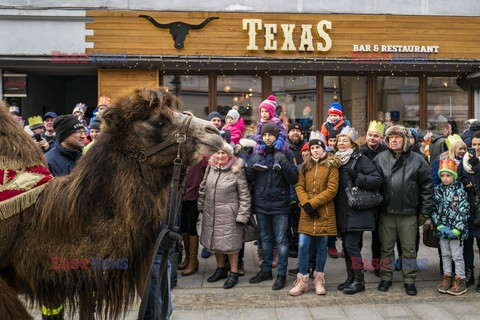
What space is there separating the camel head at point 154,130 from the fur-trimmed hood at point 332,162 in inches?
146

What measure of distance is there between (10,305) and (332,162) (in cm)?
459

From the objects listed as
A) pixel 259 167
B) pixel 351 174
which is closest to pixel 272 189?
pixel 259 167

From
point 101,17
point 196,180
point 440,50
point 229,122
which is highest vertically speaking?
point 101,17

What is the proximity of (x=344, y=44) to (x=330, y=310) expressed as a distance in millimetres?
8808

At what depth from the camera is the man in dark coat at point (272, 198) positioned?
6043mm

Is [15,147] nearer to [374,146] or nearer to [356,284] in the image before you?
[356,284]

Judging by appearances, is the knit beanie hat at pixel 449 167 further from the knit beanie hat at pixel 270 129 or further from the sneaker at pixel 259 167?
the sneaker at pixel 259 167

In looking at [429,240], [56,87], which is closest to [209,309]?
[429,240]

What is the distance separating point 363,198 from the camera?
19.1 feet

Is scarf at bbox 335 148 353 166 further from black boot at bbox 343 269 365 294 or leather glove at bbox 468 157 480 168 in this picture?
leather glove at bbox 468 157 480 168

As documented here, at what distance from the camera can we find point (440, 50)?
12.5 m

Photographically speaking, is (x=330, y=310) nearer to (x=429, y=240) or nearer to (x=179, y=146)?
(x=429, y=240)

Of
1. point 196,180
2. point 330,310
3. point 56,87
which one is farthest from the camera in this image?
point 56,87

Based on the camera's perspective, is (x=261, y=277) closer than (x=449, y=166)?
No
